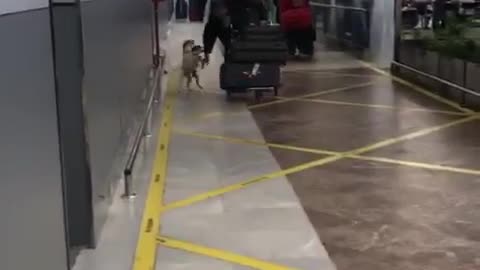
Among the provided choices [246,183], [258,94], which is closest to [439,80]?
[258,94]

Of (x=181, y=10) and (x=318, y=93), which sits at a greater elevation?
(x=181, y=10)

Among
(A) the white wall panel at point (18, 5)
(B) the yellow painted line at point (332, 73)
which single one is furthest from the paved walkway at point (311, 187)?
(B) the yellow painted line at point (332, 73)

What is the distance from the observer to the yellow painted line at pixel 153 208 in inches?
181

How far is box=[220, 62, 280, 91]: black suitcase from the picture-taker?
1045 centimetres

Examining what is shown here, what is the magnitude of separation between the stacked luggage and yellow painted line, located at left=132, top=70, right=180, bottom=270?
5.17ft

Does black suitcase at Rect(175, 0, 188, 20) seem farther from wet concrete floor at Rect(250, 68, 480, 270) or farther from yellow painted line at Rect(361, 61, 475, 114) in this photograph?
wet concrete floor at Rect(250, 68, 480, 270)

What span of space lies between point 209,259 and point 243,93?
6.64 metres

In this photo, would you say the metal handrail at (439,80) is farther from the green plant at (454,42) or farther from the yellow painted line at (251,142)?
the yellow painted line at (251,142)

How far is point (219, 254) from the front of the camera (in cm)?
467

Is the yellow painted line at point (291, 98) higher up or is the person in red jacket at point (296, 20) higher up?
the person in red jacket at point (296, 20)

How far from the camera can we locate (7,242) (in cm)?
245

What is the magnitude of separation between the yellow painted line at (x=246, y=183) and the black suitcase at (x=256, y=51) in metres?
3.57

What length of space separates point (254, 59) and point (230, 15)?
1462mm

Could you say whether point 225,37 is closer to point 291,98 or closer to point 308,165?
point 291,98
